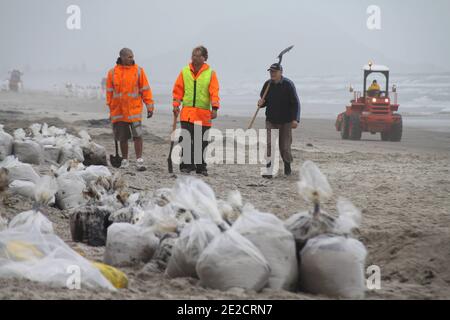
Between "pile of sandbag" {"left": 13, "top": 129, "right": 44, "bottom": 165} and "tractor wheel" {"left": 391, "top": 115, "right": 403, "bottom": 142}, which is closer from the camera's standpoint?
"pile of sandbag" {"left": 13, "top": 129, "right": 44, "bottom": 165}

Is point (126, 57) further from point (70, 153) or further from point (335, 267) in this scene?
point (335, 267)

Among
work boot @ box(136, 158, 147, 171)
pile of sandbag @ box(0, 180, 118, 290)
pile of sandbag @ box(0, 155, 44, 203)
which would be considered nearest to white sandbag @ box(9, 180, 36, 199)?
pile of sandbag @ box(0, 155, 44, 203)

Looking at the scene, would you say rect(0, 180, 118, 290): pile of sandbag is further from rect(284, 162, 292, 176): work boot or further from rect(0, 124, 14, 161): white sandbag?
rect(284, 162, 292, 176): work boot

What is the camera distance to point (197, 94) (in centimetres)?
795

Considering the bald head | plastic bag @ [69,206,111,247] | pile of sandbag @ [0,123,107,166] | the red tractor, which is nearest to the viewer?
plastic bag @ [69,206,111,247]

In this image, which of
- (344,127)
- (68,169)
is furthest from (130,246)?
(344,127)

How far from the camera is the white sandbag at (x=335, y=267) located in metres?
3.25

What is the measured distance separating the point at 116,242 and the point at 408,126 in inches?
669

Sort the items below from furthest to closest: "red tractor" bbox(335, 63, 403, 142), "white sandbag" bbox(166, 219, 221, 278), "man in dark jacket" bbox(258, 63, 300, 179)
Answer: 1. "red tractor" bbox(335, 63, 403, 142)
2. "man in dark jacket" bbox(258, 63, 300, 179)
3. "white sandbag" bbox(166, 219, 221, 278)

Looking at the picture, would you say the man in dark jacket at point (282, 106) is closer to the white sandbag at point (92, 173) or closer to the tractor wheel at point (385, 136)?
the white sandbag at point (92, 173)

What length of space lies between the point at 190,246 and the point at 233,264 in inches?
13.5

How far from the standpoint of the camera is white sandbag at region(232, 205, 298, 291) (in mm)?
3283

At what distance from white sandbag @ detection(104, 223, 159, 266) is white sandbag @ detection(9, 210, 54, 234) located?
0.35 meters

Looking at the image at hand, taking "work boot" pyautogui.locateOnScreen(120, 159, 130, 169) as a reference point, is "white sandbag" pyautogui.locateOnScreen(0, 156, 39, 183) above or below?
above
